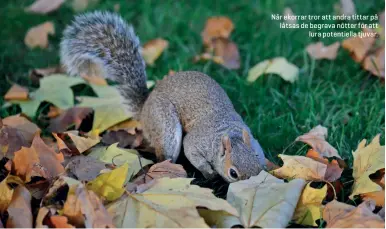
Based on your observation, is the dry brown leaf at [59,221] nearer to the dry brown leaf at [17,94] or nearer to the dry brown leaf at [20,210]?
the dry brown leaf at [20,210]

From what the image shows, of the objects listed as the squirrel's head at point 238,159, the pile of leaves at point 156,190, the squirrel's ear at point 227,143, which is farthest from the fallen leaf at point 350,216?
the squirrel's ear at point 227,143

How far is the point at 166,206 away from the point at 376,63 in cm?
165

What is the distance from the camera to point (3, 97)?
9.52 feet

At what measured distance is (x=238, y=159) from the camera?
213 cm

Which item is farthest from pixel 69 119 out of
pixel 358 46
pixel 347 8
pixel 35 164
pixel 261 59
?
pixel 347 8

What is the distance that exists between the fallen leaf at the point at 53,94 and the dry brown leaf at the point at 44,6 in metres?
0.81

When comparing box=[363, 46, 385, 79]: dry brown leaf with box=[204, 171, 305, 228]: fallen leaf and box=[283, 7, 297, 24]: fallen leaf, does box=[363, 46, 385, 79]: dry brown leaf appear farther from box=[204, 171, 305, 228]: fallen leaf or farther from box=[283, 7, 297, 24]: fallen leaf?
box=[204, 171, 305, 228]: fallen leaf

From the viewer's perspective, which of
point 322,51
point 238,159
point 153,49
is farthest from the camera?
point 153,49

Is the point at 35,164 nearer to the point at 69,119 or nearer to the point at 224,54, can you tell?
the point at 69,119

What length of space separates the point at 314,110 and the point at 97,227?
135 centimetres

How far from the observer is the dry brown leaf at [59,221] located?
1.76 metres

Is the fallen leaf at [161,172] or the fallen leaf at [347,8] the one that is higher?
the fallen leaf at [347,8]

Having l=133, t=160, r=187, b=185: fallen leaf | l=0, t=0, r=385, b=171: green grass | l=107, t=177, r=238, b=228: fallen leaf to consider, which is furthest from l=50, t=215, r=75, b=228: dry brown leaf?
l=0, t=0, r=385, b=171: green grass

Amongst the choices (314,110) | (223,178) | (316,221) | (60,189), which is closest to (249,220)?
(316,221)
